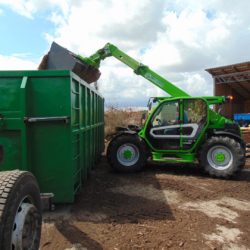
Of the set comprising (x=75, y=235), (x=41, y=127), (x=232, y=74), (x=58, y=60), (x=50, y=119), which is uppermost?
(x=232, y=74)

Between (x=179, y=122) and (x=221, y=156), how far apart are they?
50.6 inches

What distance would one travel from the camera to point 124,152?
325 inches

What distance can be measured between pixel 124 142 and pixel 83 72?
2439 mm

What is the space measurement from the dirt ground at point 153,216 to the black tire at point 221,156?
0.33 metres

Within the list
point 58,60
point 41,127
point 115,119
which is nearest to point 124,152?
point 58,60

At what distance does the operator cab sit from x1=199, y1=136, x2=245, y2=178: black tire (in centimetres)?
43

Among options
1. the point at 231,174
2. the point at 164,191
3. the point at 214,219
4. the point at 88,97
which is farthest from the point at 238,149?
the point at 88,97

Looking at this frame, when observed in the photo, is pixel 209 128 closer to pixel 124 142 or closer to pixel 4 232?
pixel 124 142

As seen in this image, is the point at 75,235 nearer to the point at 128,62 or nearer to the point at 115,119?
the point at 128,62

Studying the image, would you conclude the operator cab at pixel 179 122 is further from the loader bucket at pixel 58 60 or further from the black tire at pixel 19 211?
the black tire at pixel 19 211

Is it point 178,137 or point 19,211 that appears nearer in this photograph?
point 19,211

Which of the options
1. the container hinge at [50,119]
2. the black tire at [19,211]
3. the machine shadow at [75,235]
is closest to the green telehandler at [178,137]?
the container hinge at [50,119]

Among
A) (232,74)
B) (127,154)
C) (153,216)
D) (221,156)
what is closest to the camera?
(153,216)

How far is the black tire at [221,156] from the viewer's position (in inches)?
296
